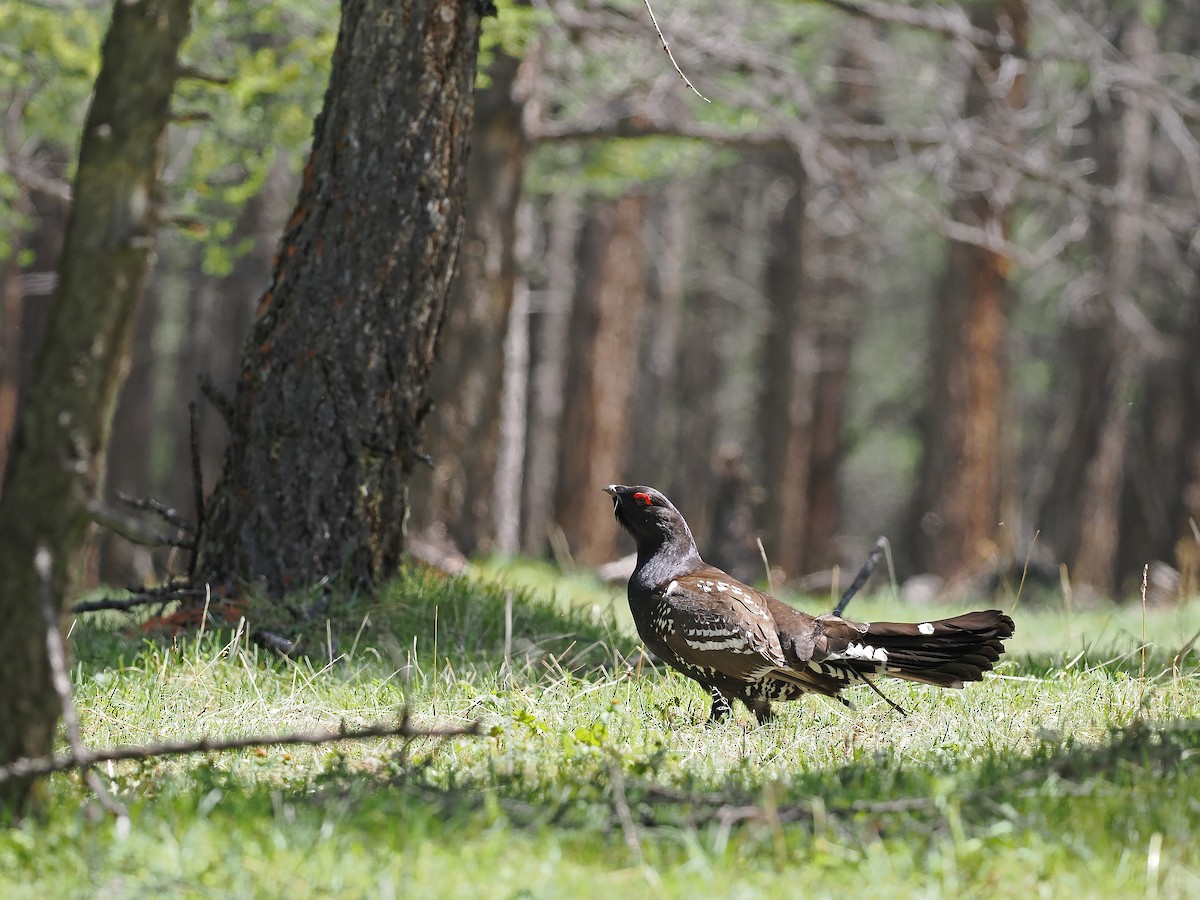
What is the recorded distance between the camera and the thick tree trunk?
5965 mm

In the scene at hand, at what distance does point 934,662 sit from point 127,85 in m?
3.44

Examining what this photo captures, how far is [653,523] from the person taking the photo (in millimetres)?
5512

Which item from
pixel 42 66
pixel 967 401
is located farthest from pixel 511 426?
pixel 967 401

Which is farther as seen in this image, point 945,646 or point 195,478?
point 195,478

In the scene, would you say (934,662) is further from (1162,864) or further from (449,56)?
(449,56)

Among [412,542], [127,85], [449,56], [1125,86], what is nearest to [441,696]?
[127,85]

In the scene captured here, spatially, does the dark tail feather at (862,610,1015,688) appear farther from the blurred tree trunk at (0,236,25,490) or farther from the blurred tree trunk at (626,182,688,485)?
the blurred tree trunk at (626,182,688,485)

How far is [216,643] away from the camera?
5414 millimetres

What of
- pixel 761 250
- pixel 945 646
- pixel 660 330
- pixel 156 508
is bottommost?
pixel 156 508

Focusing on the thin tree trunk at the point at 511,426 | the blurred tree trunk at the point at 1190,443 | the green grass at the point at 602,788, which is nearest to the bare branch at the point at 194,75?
the green grass at the point at 602,788

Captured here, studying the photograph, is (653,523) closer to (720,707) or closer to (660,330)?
(720,707)

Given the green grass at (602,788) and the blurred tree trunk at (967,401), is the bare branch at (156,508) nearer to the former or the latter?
the green grass at (602,788)

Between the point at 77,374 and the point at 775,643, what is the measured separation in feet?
9.54

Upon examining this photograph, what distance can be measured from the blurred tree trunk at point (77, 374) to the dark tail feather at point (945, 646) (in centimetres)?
299
